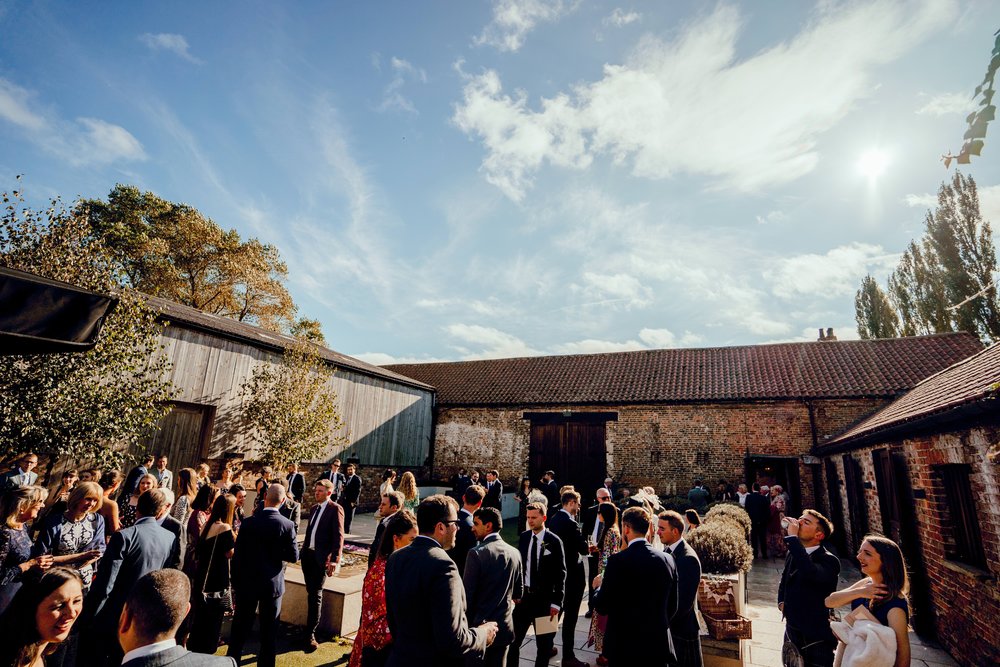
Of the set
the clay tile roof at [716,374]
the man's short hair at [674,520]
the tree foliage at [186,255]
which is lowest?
the man's short hair at [674,520]

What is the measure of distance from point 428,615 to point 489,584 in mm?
902

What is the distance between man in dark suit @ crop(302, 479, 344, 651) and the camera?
17.7 ft

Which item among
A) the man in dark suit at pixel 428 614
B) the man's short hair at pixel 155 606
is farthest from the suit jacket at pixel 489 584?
the man's short hair at pixel 155 606

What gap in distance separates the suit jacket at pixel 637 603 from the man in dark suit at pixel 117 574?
11.1 ft

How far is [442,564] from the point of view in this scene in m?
2.66

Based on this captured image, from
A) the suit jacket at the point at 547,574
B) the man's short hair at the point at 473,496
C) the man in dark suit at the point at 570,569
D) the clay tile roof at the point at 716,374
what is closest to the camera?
the suit jacket at the point at 547,574

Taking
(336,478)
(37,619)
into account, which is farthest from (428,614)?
(336,478)

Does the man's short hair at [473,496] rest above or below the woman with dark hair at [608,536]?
above

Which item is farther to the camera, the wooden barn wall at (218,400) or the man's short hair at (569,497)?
the wooden barn wall at (218,400)

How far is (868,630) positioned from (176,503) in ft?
22.5

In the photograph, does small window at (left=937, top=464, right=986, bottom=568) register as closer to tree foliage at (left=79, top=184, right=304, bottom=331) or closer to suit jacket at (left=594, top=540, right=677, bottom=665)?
suit jacket at (left=594, top=540, right=677, bottom=665)

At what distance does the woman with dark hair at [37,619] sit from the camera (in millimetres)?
2025

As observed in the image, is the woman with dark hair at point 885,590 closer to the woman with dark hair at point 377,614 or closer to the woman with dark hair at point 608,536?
the woman with dark hair at point 608,536

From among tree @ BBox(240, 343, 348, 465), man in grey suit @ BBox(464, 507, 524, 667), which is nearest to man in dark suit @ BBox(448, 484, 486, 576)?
man in grey suit @ BBox(464, 507, 524, 667)
